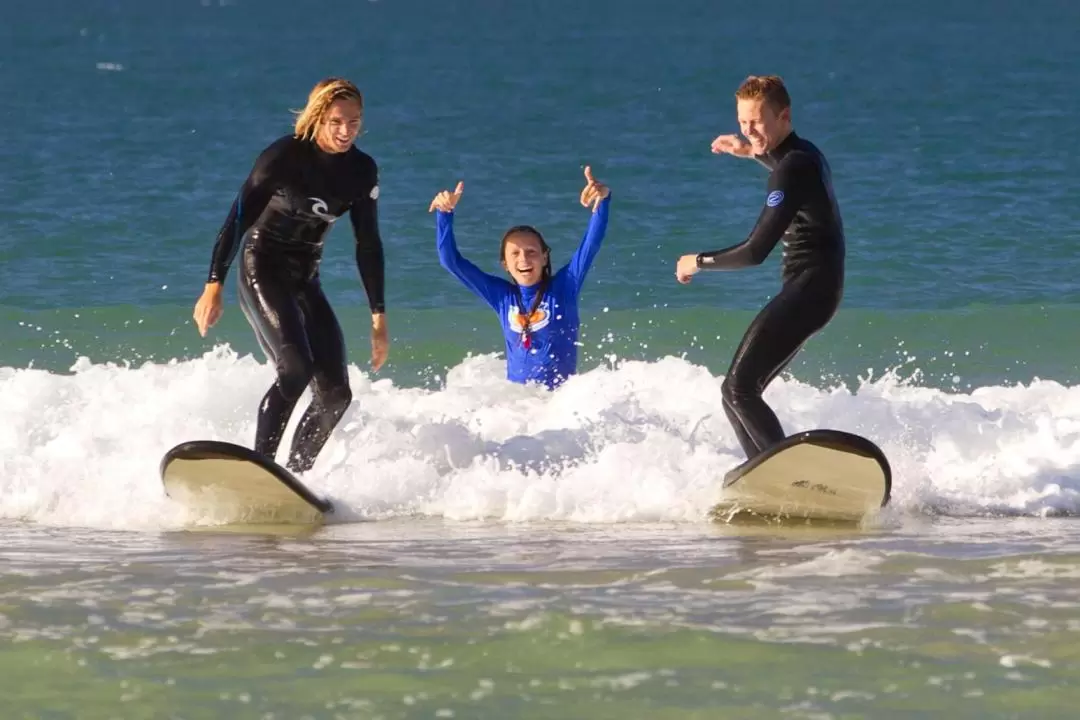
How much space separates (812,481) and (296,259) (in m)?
2.56

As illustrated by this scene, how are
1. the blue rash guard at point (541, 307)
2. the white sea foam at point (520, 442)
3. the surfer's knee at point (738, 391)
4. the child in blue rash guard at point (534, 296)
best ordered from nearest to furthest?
the surfer's knee at point (738, 391) → the white sea foam at point (520, 442) → the blue rash guard at point (541, 307) → the child in blue rash guard at point (534, 296)

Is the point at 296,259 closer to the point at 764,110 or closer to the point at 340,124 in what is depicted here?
the point at 340,124

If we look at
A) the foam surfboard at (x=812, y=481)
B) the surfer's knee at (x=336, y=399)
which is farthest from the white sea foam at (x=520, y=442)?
the surfer's knee at (x=336, y=399)

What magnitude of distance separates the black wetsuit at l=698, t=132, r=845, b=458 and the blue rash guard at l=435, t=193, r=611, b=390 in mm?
1920

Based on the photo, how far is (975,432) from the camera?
976 centimetres

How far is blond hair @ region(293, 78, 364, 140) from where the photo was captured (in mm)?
8078

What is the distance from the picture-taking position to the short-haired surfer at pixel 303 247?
8156 mm

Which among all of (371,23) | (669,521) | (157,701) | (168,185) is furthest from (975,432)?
(371,23)

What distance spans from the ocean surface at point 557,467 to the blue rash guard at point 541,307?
0.19m

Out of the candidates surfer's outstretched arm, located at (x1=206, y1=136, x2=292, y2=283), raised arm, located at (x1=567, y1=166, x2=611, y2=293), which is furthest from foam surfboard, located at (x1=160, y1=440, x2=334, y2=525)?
raised arm, located at (x1=567, y1=166, x2=611, y2=293)

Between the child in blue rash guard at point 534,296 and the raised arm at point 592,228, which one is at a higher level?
the raised arm at point 592,228

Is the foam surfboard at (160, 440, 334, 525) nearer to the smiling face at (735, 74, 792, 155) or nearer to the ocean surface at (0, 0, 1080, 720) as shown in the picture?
the ocean surface at (0, 0, 1080, 720)

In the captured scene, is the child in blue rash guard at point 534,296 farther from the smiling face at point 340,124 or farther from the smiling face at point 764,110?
the smiling face at point 764,110

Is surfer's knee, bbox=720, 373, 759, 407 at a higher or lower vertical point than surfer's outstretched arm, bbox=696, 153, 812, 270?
lower
